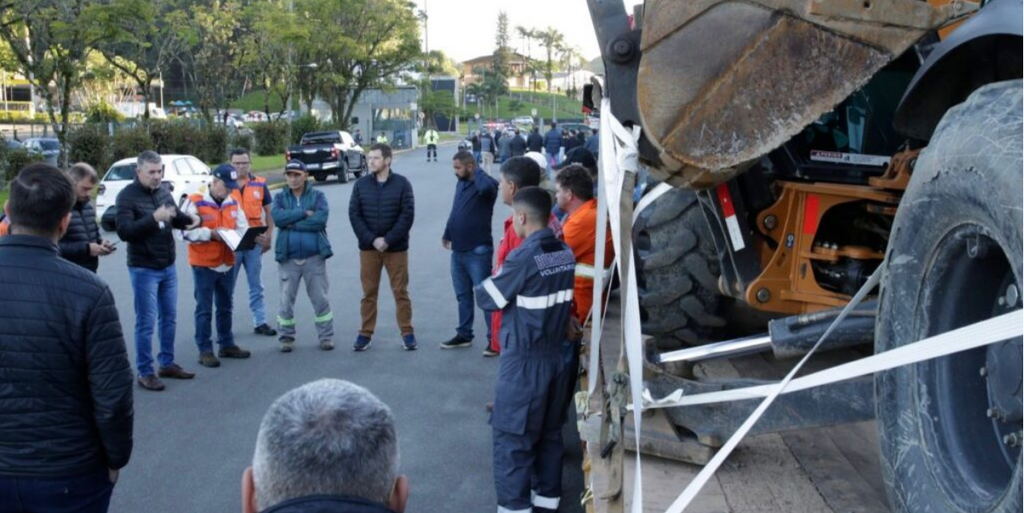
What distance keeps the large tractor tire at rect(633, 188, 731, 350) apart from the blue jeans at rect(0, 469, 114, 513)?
2.90 metres

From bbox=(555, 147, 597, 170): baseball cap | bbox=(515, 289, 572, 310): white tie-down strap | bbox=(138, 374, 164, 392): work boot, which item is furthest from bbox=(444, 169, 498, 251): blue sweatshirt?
bbox=(515, 289, 572, 310): white tie-down strap

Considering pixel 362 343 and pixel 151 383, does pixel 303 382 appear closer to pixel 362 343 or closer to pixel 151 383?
pixel 151 383

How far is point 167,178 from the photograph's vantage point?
69.1 ft

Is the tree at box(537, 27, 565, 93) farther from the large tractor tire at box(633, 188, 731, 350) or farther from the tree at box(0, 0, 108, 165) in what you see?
the large tractor tire at box(633, 188, 731, 350)

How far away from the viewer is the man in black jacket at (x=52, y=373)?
3.65 meters

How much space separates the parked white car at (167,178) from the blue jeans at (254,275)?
904 cm

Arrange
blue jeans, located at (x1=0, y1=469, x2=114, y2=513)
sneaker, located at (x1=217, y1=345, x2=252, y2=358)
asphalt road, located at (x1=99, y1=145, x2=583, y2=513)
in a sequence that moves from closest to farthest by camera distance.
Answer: blue jeans, located at (x1=0, y1=469, x2=114, y2=513)
asphalt road, located at (x1=99, y1=145, x2=583, y2=513)
sneaker, located at (x1=217, y1=345, x2=252, y2=358)

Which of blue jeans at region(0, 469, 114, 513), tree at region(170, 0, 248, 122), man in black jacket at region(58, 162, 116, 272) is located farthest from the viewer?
tree at region(170, 0, 248, 122)

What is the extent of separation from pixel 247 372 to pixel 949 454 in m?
6.62

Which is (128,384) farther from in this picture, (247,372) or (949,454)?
(247,372)

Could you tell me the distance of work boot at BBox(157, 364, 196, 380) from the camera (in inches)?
316

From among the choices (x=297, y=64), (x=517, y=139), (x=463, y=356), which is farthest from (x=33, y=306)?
(x=297, y=64)

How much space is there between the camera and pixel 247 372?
27.4 ft

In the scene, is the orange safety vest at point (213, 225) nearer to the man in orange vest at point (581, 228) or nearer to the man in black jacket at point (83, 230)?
the man in black jacket at point (83, 230)
